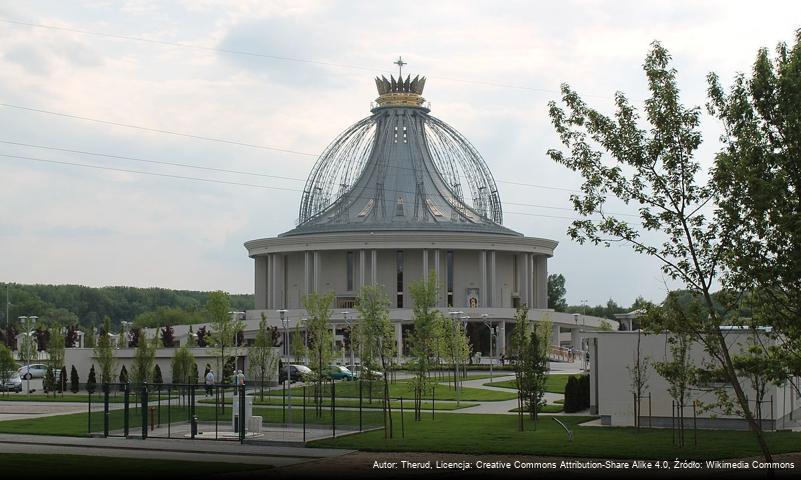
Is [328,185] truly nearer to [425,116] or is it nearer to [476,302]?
[425,116]

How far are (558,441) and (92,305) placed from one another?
15063 centimetres

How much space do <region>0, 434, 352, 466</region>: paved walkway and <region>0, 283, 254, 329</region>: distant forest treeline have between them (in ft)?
323

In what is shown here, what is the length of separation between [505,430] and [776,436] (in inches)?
327

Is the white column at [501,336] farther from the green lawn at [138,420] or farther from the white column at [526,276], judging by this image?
the green lawn at [138,420]

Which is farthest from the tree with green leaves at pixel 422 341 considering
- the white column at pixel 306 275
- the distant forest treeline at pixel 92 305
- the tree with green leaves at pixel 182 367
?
the distant forest treeline at pixel 92 305

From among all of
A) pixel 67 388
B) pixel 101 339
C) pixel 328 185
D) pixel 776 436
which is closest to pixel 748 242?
pixel 776 436

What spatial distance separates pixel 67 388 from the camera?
64.7 m

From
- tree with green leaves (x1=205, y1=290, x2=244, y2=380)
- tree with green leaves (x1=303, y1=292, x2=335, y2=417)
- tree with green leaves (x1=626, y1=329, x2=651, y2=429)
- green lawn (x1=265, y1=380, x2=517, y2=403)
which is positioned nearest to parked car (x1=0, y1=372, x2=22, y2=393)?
tree with green leaves (x1=205, y1=290, x2=244, y2=380)

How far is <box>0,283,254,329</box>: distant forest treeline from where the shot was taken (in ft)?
466

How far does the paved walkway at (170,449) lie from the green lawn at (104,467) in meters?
1.30

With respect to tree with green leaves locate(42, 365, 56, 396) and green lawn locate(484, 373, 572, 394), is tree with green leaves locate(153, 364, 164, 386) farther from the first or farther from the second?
green lawn locate(484, 373, 572, 394)

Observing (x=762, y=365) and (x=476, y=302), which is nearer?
(x=762, y=365)

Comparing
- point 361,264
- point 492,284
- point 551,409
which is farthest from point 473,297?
point 551,409

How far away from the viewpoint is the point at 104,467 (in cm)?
2698
